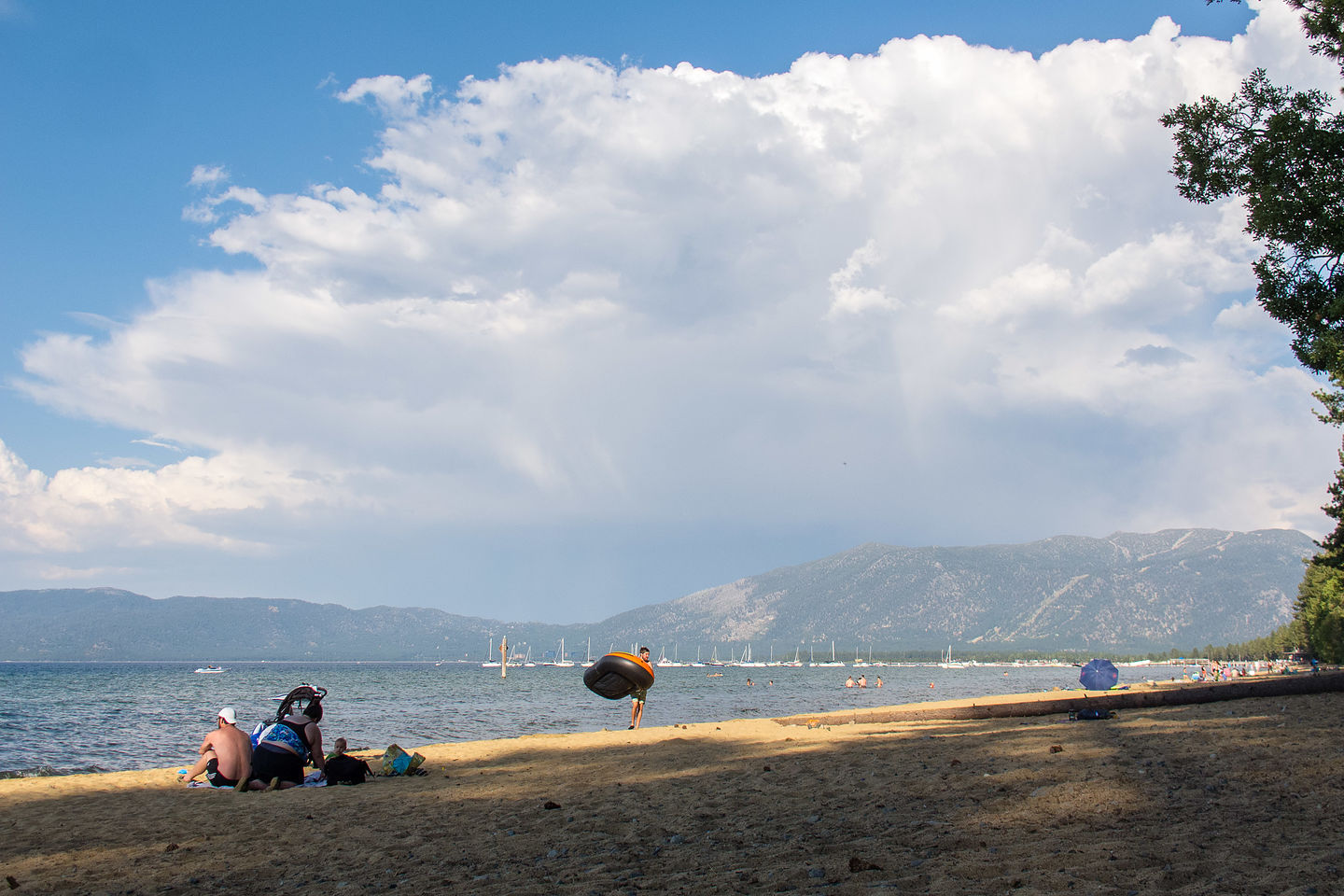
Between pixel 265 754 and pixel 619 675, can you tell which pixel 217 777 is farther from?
pixel 619 675

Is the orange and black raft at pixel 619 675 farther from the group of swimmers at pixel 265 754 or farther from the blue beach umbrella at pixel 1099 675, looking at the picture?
the blue beach umbrella at pixel 1099 675

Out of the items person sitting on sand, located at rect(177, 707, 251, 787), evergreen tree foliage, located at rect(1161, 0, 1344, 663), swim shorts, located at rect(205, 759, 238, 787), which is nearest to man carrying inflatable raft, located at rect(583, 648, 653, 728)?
person sitting on sand, located at rect(177, 707, 251, 787)

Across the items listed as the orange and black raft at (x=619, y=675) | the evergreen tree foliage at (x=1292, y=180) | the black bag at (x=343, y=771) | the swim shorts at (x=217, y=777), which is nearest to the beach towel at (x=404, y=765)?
the black bag at (x=343, y=771)

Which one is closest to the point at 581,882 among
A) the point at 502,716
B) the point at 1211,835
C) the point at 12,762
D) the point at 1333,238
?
the point at 1211,835

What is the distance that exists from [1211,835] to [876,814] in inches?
122

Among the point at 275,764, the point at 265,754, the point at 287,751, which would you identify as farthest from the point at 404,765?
the point at 265,754

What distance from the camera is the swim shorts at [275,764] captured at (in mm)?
13633

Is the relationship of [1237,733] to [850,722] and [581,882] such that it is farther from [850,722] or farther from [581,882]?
[850,722]

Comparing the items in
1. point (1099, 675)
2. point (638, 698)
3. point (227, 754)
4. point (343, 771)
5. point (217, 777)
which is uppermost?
point (227, 754)

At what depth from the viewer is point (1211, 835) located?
22.4 feet

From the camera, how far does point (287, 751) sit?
1385 centimetres

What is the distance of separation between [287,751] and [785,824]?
9223 mm

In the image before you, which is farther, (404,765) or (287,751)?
(404,765)

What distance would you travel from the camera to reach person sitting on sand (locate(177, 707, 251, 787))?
13.7 meters
